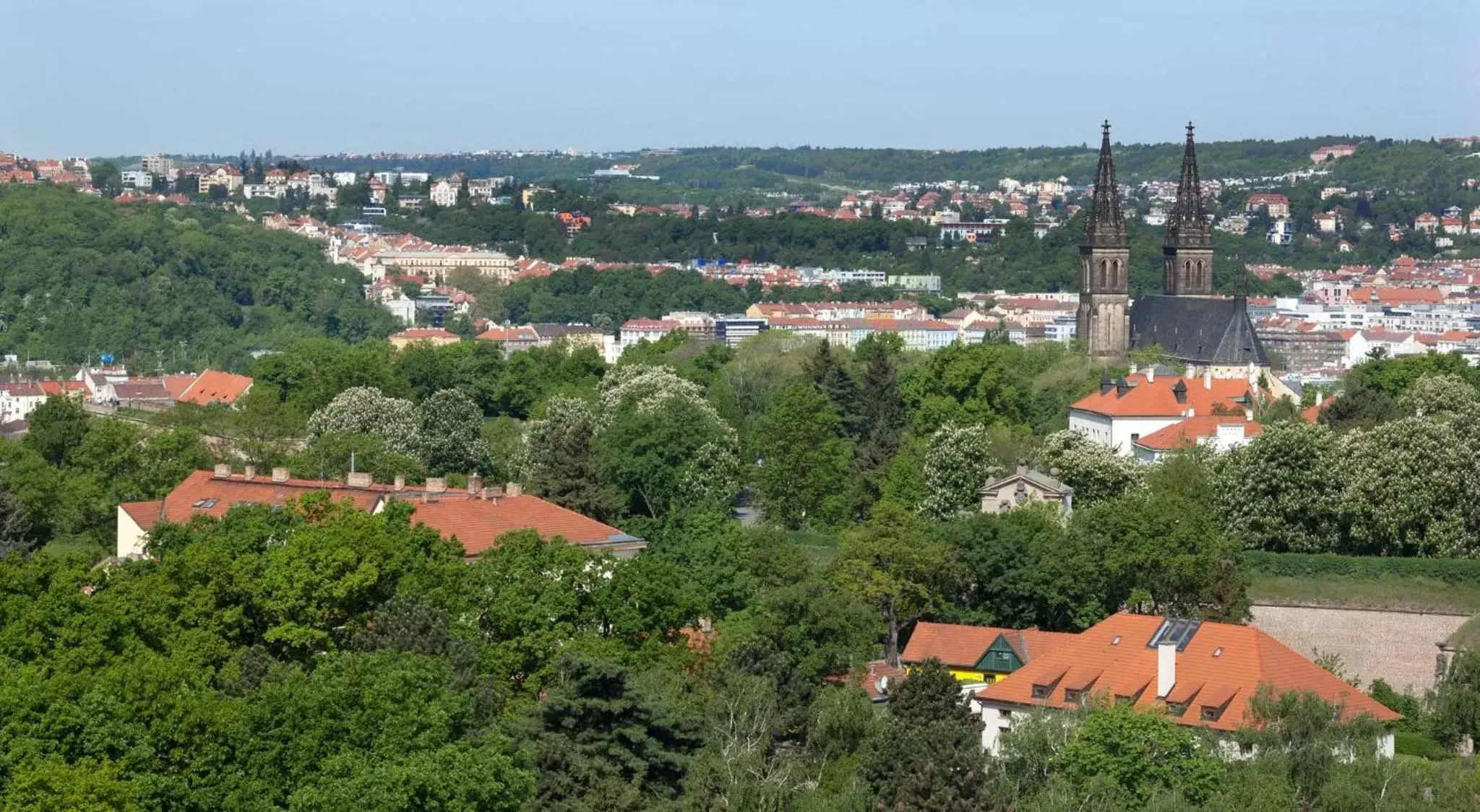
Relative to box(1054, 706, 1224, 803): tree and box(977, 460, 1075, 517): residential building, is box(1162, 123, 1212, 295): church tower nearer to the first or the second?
box(977, 460, 1075, 517): residential building

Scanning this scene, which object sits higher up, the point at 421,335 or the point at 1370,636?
the point at 1370,636

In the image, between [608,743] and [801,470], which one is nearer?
[608,743]

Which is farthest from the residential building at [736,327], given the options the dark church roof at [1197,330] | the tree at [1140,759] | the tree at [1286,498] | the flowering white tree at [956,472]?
the tree at [1140,759]

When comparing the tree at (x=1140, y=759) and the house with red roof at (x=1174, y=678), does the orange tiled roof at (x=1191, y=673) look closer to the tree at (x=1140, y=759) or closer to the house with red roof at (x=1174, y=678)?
the house with red roof at (x=1174, y=678)

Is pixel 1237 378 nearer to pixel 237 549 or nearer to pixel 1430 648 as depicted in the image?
pixel 1430 648

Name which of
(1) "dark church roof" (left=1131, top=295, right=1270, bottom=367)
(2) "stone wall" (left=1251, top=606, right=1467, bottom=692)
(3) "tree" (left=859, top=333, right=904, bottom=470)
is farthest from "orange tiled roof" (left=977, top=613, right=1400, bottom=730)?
(1) "dark church roof" (left=1131, top=295, right=1270, bottom=367)

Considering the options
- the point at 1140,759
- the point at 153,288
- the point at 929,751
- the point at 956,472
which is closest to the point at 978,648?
the point at 1140,759

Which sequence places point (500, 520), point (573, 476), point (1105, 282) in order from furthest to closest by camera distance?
point (1105, 282)
point (573, 476)
point (500, 520)

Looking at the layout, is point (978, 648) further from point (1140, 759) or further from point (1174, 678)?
point (1140, 759)
